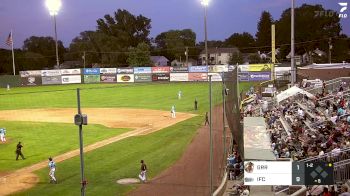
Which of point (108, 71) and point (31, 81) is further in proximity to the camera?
point (31, 81)

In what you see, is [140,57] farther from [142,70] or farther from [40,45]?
[40,45]

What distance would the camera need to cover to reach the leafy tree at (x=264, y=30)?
119 m

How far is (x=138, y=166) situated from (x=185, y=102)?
2510cm

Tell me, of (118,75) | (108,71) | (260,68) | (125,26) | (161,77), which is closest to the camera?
(260,68)

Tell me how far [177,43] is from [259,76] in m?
59.5

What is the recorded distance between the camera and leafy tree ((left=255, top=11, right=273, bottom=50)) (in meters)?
119

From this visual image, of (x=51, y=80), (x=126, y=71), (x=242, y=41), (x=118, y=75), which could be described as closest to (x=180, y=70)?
(x=126, y=71)

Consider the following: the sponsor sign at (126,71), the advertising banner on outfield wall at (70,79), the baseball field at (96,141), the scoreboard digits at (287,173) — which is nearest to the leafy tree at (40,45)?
the advertising banner on outfield wall at (70,79)

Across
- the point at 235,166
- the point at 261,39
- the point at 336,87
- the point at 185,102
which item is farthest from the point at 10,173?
the point at 261,39

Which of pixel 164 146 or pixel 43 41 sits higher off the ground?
pixel 43 41

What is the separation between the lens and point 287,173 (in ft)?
38.7

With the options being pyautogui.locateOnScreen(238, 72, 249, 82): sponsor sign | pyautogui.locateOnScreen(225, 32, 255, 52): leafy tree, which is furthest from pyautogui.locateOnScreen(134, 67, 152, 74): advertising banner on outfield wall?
pyautogui.locateOnScreen(225, 32, 255, 52): leafy tree

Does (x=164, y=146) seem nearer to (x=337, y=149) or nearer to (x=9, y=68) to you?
(x=337, y=149)

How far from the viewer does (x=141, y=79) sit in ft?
232
